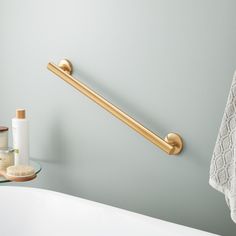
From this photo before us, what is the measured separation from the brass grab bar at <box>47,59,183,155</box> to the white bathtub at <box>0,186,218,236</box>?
24 centimetres

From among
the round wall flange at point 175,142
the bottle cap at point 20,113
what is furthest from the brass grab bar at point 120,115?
the bottle cap at point 20,113

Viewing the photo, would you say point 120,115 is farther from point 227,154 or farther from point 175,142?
point 227,154

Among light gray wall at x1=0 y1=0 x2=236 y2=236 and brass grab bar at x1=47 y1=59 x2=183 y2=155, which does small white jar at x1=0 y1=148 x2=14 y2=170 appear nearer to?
light gray wall at x1=0 y1=0 x2=236 y2=236

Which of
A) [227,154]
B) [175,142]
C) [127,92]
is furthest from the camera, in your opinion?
[127,92]

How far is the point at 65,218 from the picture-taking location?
54.4 inches

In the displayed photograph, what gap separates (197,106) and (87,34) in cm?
51

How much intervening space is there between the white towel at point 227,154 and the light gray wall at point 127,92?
22 cm

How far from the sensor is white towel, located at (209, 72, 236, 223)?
1034 millimetres

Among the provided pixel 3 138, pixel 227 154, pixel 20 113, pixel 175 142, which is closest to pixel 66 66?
pixel 20 113

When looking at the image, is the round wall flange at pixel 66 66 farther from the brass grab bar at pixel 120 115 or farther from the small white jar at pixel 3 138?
the small white jar at pixel 3 138

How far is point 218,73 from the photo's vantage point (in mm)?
1251

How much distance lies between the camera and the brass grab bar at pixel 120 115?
1.32m

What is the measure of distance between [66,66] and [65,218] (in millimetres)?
571

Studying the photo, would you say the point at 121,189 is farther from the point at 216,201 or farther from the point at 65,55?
the point at 65,55
